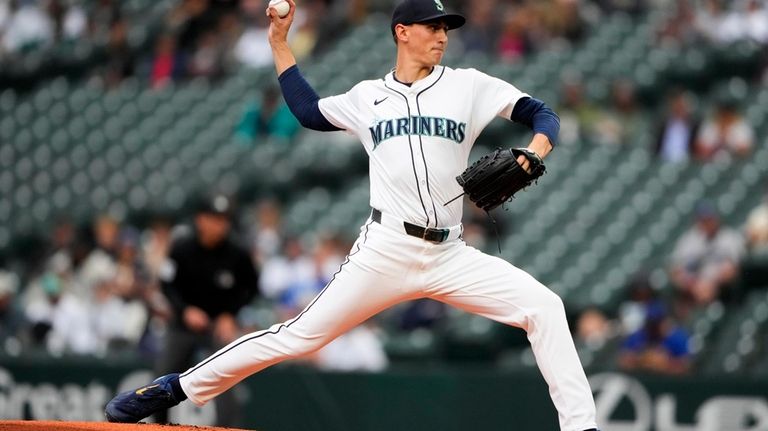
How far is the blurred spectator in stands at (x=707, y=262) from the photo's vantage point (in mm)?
10531

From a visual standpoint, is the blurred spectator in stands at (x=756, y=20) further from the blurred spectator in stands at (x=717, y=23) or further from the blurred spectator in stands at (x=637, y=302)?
the blurred spectator in stands at (x=637, y=302)

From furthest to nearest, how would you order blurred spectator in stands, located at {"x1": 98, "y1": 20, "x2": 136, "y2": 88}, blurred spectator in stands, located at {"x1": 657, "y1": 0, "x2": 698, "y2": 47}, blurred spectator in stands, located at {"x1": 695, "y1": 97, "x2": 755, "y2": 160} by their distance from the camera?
blurred spectator in stands, located at {"x1": 98, "y1": 20, "x2": 136, "y2": 88}, blurred spectator in stands, located at {"x1": 657, "y1": 0, "x2": 698, "y2": 47}, blurred spectator in stands, located at {"x1": 695, "y1": 97, "x2": 755, "y2": 160}

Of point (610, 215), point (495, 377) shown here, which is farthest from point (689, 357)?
point (610, 215)

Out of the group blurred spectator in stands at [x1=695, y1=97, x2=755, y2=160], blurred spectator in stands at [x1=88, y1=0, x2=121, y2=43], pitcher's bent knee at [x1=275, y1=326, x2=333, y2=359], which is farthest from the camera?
blurred spectator in stands at [x1=88, y1=0, x2=121, y2=43]

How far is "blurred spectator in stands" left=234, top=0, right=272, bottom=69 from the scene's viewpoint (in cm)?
1703

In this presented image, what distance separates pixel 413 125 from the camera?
18.1 ft

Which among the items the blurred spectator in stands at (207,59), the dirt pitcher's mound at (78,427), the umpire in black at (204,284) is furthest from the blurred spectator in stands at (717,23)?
the dirt pitcher's mound at (78,427)

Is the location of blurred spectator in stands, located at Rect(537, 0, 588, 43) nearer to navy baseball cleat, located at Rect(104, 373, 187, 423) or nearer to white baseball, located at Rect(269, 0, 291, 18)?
white baseball, located at Rect(269, 0, 291, 18)

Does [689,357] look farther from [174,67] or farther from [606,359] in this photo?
[174,67]

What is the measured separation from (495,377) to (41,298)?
551cm

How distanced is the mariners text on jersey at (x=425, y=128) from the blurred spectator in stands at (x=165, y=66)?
12.6m

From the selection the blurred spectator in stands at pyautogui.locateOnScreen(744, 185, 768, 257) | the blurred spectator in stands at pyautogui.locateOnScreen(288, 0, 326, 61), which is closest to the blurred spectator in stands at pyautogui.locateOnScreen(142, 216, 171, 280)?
the blurred spectator in stands at pyautogui.locateOnScreen(288, 0, 326, 61)

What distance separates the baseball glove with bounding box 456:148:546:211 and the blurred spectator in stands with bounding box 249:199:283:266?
743cm

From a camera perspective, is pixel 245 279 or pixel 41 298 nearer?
pixel 245 279
